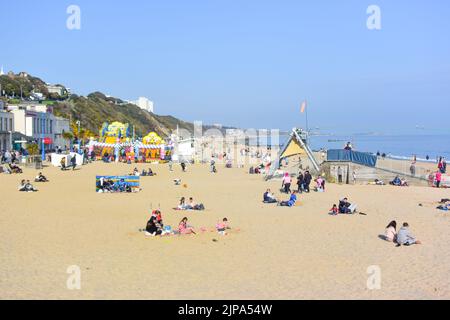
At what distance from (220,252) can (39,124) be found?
3852 centimetres

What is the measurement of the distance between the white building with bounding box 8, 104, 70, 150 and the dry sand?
84.2 ft

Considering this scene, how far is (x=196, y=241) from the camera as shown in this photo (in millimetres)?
11586

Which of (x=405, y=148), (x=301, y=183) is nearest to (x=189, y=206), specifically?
(x=301, y=183)

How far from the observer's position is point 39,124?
45562 millimetres

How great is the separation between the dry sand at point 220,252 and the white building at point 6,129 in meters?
21.5

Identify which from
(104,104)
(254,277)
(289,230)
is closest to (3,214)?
(289,230)

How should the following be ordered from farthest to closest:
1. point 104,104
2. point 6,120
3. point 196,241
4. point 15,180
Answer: point 104,104 → point 6,120 → point 15,180 → point 196,241

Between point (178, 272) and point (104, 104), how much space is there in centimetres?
10802

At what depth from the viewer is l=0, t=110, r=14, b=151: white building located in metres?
38.2

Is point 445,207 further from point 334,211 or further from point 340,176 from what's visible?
point 340,176

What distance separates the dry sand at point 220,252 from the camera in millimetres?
7949

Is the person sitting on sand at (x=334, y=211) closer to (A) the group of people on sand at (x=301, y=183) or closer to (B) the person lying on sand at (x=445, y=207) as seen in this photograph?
(B) the person lying on sand at (x=445, y=207)
